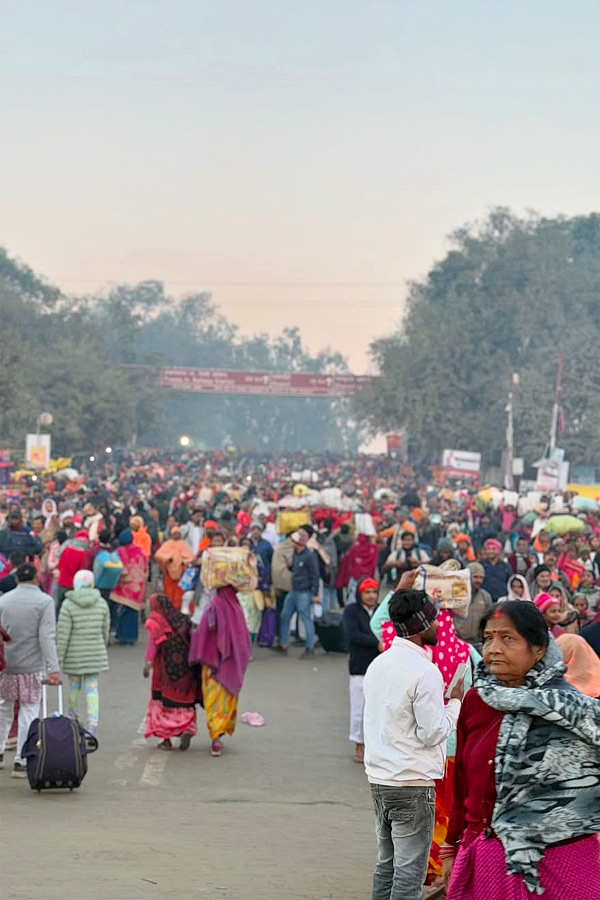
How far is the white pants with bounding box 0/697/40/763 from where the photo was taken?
990 cm

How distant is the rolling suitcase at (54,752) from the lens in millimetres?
9141

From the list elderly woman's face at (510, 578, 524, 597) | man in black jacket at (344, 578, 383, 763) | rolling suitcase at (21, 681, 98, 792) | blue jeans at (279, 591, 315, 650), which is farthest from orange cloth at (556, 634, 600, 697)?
blue jeans at (279, 591, 315, 650)

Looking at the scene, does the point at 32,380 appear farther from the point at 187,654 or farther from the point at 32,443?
the point at 187,654

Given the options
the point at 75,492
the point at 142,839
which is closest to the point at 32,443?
the point at 75,492

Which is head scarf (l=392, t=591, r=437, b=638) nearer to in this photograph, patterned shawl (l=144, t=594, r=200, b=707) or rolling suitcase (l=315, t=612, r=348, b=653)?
patterned shawl (l=144, t=594, r=200, b=707)

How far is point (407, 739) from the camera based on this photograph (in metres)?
5.59

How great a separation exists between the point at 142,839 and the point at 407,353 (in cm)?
6346

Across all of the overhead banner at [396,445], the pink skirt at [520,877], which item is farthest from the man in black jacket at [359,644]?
the overhead banner at [396,445]

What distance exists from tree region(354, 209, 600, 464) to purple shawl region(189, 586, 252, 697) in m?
55.3

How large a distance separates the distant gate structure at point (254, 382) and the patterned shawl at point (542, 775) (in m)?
90.2

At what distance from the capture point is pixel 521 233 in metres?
71.5

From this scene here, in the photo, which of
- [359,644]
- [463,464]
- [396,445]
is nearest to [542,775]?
[359,644]

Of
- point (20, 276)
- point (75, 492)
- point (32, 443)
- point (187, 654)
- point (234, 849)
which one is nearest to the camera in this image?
point (234, 849)

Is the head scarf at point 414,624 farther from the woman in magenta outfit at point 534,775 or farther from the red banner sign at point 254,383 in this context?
the red banner sign at point 254,383
